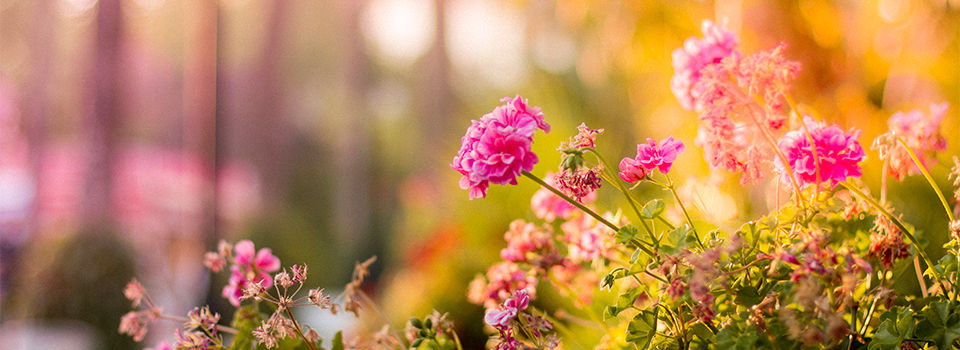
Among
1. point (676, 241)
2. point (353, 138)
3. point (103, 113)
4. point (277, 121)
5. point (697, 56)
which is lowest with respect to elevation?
point (353, 138)

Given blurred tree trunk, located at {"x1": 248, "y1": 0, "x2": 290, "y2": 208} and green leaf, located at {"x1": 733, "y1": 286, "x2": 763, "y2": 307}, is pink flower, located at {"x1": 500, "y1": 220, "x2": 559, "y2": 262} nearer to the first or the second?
green leaf, located at {"x1": 733, "y1": 286, "x2": 763, "y2": 307}

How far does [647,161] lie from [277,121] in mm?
3408

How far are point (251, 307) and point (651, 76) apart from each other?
2.44m

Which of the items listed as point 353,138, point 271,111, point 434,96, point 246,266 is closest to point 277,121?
point 271,111

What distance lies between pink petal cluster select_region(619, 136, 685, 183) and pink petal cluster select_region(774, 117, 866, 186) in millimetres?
87

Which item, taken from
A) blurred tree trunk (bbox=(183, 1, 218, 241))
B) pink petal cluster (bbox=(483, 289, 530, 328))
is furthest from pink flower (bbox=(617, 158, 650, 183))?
blurred tree trunk (bbox=(183, 1, 218, 241))

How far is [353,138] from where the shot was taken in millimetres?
4328

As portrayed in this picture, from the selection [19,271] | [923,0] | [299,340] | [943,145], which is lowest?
[19,271]

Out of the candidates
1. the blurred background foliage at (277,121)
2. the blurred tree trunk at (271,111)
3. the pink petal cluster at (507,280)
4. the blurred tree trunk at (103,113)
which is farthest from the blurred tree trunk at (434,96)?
the pink petal cluster at (507,280)

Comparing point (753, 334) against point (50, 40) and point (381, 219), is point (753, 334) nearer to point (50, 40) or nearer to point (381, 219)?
point (50, 40)

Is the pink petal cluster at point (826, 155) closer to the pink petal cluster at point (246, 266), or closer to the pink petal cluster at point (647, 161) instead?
the pink petal cluster at point (647, 161)

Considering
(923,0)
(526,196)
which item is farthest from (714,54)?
(923,0)

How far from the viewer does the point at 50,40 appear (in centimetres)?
245

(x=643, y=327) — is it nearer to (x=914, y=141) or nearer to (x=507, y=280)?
(x=507, y=280)
